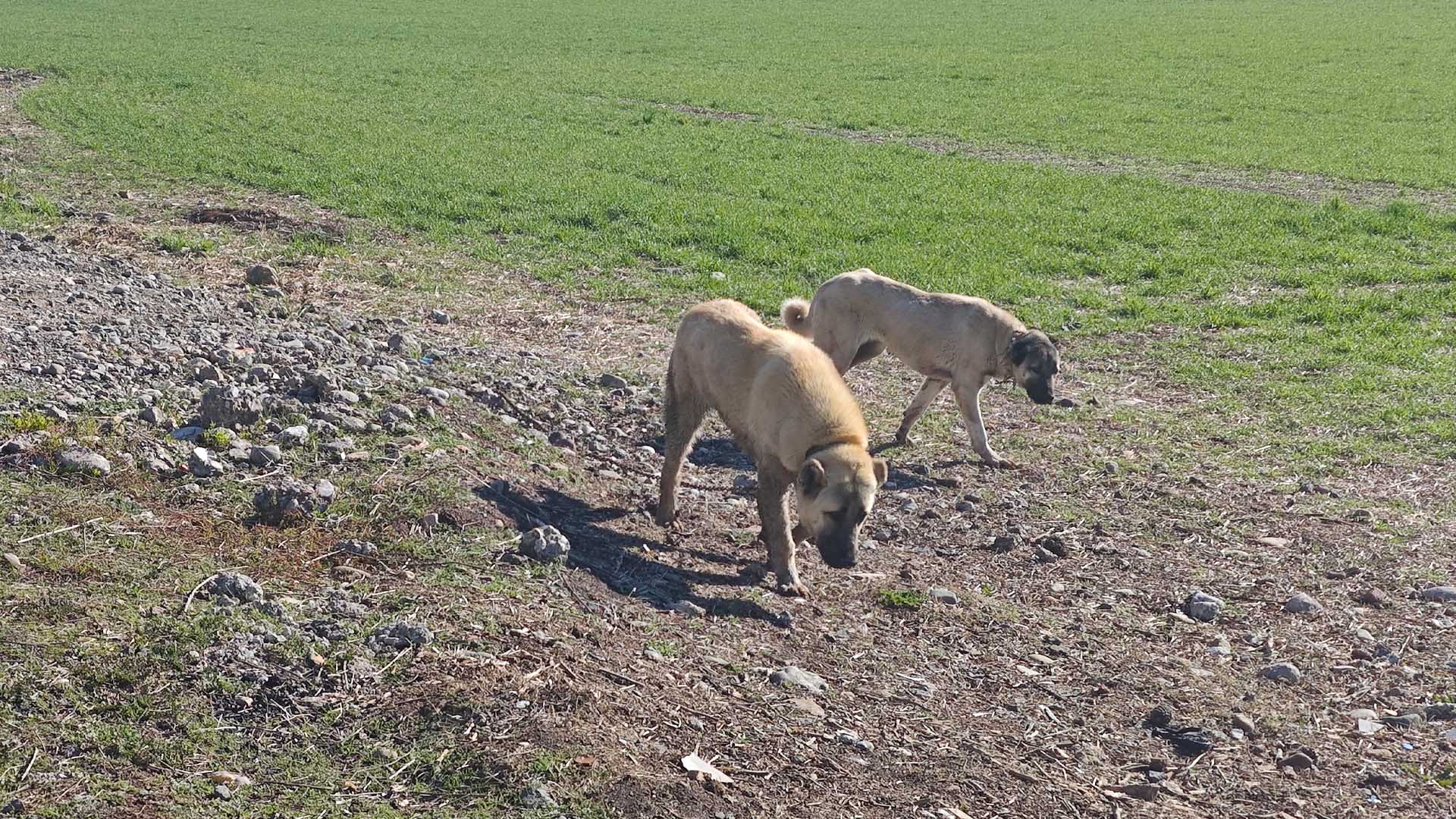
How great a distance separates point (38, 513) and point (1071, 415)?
8.87 meters

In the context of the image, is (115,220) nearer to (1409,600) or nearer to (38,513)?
(38,513)

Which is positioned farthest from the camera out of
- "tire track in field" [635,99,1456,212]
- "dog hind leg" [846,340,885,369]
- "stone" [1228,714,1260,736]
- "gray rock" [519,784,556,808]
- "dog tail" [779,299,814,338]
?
"tire track in field" [635,99,1456,212]

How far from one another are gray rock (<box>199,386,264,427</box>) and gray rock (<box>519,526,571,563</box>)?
222 centimetres

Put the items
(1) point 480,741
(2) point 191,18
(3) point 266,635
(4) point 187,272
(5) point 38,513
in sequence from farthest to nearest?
(2) point 191,18 → (4) point 187,272 → (5) point 38,513 → (3) point 266,635 → (1) point 480,741

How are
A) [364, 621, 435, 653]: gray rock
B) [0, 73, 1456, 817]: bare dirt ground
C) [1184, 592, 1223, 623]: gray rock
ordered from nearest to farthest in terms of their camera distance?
[0, 73, 1456, 817]: bare dirt ground < [364, 621, 435, 653]: gray rock < [1184, 592, 1223, 623]: gray rock

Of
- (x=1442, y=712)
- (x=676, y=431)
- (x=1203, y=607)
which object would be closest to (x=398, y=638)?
(x=676, y=431)

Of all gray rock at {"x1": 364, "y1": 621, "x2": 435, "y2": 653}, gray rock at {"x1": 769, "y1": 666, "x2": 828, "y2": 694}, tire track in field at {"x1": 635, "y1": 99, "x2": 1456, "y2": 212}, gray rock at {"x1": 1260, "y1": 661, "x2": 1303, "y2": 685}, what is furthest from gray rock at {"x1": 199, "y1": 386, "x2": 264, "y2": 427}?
tire track in field at {"x1": 635, "y1": 99, "x2": 1456, "y2": 212}

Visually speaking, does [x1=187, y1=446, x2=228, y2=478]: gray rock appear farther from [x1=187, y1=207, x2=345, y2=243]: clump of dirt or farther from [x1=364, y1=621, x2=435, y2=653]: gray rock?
[x1=187, y1=207, x2=345, y2=243]: clump of dirt

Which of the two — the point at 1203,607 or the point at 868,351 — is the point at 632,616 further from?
the point at 868,351

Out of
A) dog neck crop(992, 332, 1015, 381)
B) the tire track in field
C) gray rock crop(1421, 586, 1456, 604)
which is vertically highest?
the tire track in field

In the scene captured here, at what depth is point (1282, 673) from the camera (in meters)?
7.65

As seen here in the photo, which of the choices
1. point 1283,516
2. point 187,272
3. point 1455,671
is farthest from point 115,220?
point 1455,671

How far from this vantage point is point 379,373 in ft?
34.8

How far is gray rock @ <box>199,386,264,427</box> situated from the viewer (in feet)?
28.5
